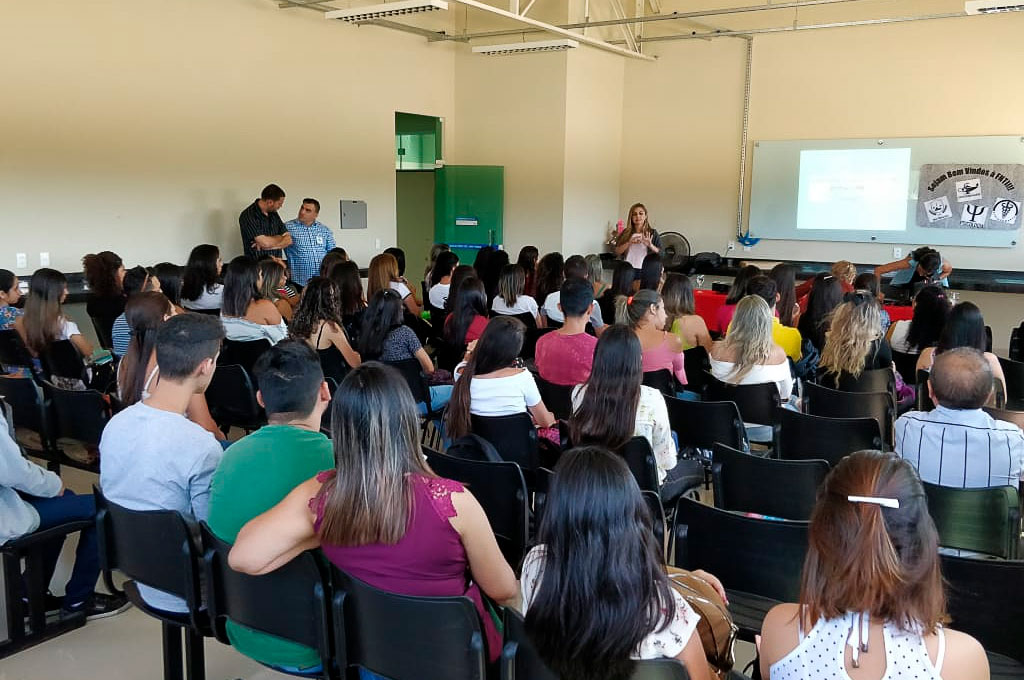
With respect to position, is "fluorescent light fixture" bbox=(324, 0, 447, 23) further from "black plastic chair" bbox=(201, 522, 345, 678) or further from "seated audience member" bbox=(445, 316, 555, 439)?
"black plastic chair" bbox=(201, 522, 345, 678)

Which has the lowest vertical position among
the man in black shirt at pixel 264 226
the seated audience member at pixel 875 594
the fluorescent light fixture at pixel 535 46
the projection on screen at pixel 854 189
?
the seated audience member at pixel 875 594

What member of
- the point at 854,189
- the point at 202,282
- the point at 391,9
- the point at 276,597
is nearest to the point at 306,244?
the point at 202,282

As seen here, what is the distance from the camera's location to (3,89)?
247 inches

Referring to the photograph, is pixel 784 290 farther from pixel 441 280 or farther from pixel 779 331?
pixel 441 280

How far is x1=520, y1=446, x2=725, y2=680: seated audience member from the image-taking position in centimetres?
149

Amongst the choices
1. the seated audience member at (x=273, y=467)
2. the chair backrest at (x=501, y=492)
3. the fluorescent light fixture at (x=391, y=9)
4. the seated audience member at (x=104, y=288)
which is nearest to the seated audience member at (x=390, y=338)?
the chair backrest at (x=501, y=492)

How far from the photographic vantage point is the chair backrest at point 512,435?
3279 mm

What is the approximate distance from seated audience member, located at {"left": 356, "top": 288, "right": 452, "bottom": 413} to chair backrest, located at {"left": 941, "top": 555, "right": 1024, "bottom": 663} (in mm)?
2983

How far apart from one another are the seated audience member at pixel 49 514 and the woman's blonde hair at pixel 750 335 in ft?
9.17

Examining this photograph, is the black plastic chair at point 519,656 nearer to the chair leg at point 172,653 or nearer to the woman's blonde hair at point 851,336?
the chair leg at point 172,653

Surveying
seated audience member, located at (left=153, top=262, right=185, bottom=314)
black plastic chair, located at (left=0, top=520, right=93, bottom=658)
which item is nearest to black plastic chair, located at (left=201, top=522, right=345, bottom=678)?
black plastic chair, located at (left=0, top=520, right=93, bottom=658)

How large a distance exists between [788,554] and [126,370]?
2.53 metres

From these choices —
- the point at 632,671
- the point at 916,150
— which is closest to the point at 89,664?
the point at 632,671

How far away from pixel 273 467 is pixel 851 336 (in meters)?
3.26
